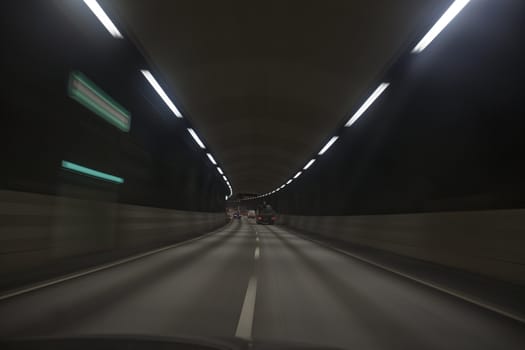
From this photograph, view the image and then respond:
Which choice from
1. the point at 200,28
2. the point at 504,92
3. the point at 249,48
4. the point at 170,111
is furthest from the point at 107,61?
the point at 504,92

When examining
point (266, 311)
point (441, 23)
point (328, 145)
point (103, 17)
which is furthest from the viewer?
point (328, 145)

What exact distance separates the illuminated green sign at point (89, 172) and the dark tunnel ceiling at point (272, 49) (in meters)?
3.63

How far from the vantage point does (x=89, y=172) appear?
1229 cm

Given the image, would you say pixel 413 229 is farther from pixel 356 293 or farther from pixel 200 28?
pixel 200 28

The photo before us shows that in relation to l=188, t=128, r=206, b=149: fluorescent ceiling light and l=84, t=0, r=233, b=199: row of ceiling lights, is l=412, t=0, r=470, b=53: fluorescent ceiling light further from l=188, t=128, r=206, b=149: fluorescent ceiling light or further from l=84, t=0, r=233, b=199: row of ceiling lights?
l=188, t=128, r=206, b=149: fluorescent ceiling light

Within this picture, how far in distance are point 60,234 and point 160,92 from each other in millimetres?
7095

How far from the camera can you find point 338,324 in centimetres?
536

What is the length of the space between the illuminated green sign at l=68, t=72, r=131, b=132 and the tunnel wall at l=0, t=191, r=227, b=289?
2.58 m

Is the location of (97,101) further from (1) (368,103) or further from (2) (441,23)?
(1) (368,103)

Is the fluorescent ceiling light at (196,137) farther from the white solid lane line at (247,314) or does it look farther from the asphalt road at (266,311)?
the white solid lane line at (247,314)

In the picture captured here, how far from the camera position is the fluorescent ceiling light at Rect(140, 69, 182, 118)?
13640 millimetres

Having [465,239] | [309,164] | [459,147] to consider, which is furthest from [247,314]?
[309,164]

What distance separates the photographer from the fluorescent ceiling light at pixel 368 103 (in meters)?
14.1

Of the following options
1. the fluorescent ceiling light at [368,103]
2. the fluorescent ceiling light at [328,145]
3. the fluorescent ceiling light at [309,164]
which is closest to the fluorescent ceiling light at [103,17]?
the fluorescent ceiling light at [368,103]
